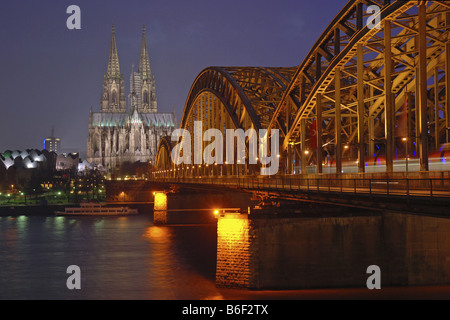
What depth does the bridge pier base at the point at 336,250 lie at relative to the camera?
115 ft

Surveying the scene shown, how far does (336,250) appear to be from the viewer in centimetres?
3547

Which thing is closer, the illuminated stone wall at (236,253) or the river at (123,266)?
the illuminated stone wall at (236,253)

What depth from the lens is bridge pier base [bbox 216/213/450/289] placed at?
3512cm

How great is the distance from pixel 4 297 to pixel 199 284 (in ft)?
40.0

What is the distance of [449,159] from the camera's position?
3131 cm

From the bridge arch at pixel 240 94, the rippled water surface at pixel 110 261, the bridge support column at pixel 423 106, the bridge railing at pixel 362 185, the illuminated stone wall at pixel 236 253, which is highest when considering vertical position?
the bridge arch at pixel 240 94

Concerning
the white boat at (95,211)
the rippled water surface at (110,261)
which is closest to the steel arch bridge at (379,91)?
the rippled water surface at (110,261)

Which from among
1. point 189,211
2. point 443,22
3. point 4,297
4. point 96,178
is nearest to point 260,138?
point 443,22

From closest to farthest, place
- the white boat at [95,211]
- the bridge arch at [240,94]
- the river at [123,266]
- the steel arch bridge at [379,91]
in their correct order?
the steel arch bridge at [379,91] < the river at [123,266] < the bridge arch at [240,94] < the white boat at [95,211]

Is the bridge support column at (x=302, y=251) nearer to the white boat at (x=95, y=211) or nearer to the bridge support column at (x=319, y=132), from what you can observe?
the bridge support column at (x=319, y=132)

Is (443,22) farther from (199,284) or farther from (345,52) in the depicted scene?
(199,284)

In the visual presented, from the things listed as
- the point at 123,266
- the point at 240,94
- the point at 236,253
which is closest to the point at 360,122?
the point at 236,253

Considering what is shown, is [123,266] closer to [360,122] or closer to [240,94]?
[240,94]
